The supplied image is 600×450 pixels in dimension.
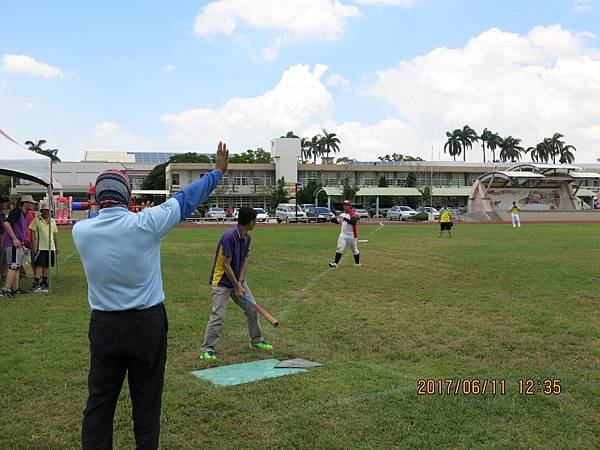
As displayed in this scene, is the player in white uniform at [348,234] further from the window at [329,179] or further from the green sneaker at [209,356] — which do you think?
the window at [329,179]

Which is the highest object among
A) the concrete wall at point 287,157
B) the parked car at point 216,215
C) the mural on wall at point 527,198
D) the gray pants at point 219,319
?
the concrete wall at point 287,157

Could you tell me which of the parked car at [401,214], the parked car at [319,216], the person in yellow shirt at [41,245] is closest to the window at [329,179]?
the parked car at [401,214]

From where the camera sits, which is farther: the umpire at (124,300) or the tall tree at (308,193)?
the tall tree at (308,193)

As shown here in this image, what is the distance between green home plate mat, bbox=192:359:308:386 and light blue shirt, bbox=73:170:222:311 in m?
2.50

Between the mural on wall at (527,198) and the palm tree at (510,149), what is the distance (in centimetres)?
4231

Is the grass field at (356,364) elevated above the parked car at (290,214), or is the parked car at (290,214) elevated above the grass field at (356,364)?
the parked car at (290,214)

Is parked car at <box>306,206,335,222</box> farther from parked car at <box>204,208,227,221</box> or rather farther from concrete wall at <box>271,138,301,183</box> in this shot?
concrete wall at <box>271,138,301,183</box>

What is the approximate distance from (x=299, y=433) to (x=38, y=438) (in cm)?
192

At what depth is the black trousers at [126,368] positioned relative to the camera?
324 cm

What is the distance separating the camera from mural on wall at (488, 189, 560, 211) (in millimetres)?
56125

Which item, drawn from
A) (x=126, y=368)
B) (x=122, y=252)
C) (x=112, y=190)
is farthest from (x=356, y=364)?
(x=112, y=190)

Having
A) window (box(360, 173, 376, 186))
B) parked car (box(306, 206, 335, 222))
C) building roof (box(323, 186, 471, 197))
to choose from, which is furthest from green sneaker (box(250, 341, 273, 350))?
window (box(360, 173, 376, 186))

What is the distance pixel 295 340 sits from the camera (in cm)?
724

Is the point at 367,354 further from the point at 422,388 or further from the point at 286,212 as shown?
the point at 286,212
